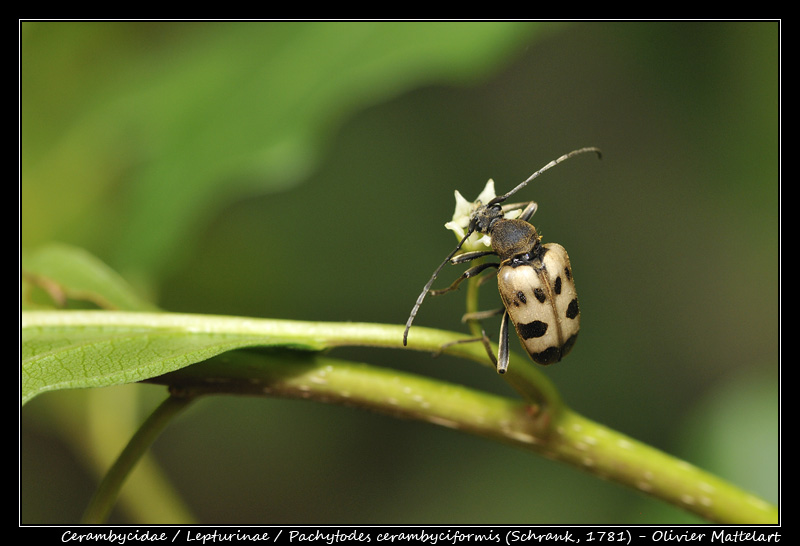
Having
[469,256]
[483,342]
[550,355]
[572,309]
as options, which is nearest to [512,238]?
[469,256]

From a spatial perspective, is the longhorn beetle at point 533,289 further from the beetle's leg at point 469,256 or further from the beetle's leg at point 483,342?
the beetle's leg at point 483,342

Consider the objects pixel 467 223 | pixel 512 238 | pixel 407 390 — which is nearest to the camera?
pixel 407 390

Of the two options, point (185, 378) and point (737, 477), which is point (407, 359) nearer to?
point (737, 477)

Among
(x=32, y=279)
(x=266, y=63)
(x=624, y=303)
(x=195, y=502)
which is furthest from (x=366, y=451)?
(x=32, y=279)

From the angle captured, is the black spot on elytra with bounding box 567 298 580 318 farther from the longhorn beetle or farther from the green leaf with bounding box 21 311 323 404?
the green leaf with bounding box 21 311 323 404

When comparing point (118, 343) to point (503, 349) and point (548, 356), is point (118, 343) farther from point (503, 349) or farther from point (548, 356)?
point (548, 356)

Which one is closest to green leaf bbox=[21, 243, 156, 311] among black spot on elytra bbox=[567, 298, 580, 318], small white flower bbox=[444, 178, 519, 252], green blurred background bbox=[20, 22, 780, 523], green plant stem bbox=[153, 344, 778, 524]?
green plant stem bbox=[153, 344, 778, 524]

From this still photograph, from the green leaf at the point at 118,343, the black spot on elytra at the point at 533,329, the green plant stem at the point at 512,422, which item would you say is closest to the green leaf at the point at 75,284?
the green leaf at the point at 118,343
